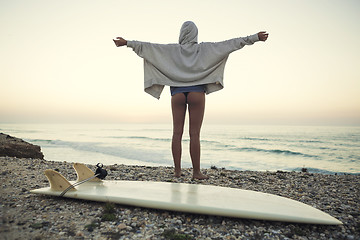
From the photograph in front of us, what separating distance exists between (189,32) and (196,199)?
2.63 metres

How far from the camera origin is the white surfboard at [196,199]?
2.35 metres

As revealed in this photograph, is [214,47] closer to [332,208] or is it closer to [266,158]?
[332,208]

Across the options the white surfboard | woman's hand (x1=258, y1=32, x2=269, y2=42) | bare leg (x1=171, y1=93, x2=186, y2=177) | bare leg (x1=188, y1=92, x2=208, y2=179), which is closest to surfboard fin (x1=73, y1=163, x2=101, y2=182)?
the white surfboard

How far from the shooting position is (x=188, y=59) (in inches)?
156

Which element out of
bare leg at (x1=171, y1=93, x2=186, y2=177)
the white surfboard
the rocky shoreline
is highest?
bare leg at (x1=171, y1=93, x2=186, y2=177)

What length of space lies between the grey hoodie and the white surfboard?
168 centimetres

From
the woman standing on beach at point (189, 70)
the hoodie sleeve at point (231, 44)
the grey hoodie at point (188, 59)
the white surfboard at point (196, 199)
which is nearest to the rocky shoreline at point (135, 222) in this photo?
the white surfboard at point (196, 199)

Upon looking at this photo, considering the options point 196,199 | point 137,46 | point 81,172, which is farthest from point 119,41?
point 196,199

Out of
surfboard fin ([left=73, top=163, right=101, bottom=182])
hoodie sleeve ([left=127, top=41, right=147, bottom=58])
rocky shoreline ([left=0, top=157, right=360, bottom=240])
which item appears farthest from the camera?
hoodie sleeve ([left=127, top=41, right=147, bottom=58])

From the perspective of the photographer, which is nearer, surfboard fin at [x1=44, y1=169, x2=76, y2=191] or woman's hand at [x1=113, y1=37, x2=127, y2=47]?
surfboard fin at [x1=44, y1=169, x2=76, y2=191]

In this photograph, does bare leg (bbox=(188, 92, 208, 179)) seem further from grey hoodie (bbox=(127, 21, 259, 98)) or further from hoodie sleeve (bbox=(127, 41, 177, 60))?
hoodie sleeve (bbox=(127, 41, 177, 60))

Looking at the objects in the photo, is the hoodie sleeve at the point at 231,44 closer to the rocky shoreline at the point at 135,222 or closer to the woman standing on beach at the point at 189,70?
the woman standing on beach at the point at 189,70

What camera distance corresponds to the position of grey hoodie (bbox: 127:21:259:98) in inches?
153

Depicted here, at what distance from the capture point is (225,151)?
62.4 feet
